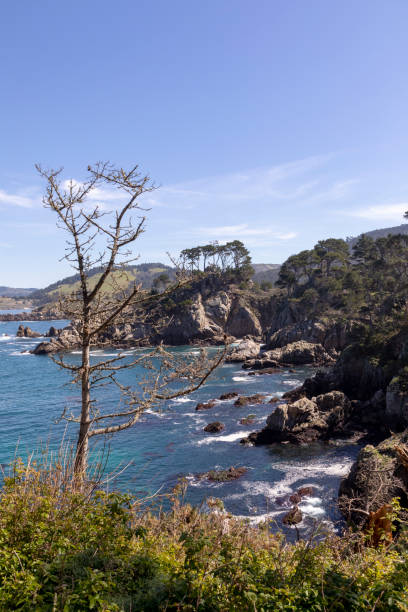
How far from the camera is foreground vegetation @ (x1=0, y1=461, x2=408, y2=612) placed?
477 centimetres

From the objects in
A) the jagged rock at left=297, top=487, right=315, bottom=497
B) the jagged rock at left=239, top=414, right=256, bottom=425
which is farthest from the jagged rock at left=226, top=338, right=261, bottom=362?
the jagged rock at left=297, top=487, right=315, bottom=497

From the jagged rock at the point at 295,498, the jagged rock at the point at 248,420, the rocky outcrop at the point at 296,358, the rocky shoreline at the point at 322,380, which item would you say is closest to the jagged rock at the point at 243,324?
the rocky shoreline at the point at 322,380

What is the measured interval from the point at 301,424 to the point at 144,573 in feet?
101

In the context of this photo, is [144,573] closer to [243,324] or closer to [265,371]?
[265,371]

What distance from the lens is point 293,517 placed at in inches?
808

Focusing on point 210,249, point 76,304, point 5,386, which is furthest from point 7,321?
point 76,304

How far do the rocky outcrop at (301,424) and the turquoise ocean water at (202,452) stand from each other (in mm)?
A: 1200

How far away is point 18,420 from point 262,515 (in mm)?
28188

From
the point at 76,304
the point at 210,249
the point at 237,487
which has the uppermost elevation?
the point at 210,249

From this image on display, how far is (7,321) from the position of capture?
186750 mm

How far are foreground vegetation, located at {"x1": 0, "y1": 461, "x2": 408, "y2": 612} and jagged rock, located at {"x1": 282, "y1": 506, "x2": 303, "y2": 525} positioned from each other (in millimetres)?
15205

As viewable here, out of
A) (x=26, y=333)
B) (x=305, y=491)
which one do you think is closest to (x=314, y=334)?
(x=305, y=491)

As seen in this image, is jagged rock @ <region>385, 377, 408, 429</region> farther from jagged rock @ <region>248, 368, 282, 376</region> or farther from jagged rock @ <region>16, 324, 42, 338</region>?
jagged rock @ <region>16, 324, 42, 338</region>

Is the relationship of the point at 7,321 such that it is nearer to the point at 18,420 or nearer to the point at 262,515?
the point at 18,420
